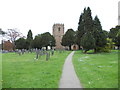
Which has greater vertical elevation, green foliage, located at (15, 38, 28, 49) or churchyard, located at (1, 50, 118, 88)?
green foliage, located at (15, 38, 28, 49)

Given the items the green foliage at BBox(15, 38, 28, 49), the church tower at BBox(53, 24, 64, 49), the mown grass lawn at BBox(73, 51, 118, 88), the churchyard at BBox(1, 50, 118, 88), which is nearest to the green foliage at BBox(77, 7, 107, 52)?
the churchyard at BBox(1, 50, 118, 88)

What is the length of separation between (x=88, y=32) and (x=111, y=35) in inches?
1276

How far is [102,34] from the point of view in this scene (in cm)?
4609

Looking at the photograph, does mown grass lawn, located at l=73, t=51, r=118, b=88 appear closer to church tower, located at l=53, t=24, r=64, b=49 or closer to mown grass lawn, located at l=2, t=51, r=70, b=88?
mown grass lawn, located at l=2, t=51, r=70, b=88

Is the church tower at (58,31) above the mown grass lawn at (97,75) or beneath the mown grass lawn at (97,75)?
above

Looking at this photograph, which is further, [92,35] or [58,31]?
[58,31]

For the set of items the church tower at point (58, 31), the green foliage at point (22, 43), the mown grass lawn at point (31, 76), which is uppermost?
the church tower at point (58, 31)

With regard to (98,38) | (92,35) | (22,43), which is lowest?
(22,43)

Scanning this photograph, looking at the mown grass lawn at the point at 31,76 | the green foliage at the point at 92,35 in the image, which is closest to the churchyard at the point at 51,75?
the mown grass lawn at the point at 31,76

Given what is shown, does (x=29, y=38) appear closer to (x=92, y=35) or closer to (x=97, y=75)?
(x=92, y=35)

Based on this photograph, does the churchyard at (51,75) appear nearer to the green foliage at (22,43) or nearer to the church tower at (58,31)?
the green foliage at (22,43)

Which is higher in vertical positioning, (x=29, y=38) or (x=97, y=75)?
(x=29, y=38)

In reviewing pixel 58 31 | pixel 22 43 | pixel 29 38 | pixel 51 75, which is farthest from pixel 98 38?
pixel 58 31

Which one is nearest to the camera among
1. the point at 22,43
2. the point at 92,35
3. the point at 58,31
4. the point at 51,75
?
the point at 51,75
